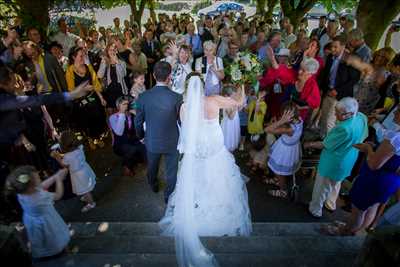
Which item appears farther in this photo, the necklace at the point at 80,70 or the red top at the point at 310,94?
the necklace at the point at 80,70

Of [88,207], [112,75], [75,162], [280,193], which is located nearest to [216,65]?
[112,75]

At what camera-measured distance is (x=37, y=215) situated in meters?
2.99

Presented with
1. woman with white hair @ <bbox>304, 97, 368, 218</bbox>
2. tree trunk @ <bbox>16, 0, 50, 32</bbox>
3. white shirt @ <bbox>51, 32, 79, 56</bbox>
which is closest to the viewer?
woman with white hair @ <bbox>304, 97, 368, 218</bbox>

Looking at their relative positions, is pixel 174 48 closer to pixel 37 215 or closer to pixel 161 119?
pixel 161 119

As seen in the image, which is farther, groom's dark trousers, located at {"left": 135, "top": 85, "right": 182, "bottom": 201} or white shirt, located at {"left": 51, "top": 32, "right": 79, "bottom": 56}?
white shirt, located at {"left": 51, "top": 32, "right": 79, "bottom": 56}

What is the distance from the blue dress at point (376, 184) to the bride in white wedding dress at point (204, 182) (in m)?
1.33

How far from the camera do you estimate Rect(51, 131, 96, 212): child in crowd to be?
4027 millimetres

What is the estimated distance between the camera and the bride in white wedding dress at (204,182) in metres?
3.68

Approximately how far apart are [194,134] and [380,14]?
21.4 ft

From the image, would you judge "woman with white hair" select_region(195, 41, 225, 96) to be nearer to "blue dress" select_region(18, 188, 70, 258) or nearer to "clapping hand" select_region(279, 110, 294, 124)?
"clapping hand" select_region(279, 110, 294, 124)

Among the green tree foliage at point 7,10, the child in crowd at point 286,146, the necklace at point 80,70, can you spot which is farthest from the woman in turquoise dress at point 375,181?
the green tree foliage at point 7,10

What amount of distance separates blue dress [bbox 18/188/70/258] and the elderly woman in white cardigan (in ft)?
12.3

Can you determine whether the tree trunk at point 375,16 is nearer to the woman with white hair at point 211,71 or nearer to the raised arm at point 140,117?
the woman with white hair at point 211,71

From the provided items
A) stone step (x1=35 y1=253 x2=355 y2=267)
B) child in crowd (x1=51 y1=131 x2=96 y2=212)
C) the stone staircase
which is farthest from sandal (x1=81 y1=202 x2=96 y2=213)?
stone step (x1=35 y1=253 x2=355 y2=267)
